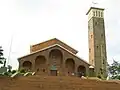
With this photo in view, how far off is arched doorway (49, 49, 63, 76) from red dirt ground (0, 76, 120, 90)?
15.8 meters

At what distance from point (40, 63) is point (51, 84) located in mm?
17239

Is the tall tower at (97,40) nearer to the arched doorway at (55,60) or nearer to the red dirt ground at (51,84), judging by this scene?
the arched doorway at (55,60)

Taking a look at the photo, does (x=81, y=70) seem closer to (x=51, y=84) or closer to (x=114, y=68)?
(x=114, y=68)

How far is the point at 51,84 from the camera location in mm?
18719

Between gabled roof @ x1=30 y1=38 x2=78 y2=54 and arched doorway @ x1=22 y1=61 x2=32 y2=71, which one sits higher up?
gabled roof @ x1=30 y1=38 x2=78 y2=54

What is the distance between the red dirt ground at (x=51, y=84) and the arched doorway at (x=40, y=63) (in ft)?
51.4

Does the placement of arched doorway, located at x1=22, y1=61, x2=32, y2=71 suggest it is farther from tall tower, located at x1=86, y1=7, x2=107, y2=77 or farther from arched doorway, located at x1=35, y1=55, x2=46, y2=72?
tall tower, located at x1=86, y1=7, x2=107, y2=77

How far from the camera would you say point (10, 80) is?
18047 millimetres

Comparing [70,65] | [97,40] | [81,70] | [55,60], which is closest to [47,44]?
[55,60]

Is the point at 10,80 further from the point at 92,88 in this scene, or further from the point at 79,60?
the point at 79,60

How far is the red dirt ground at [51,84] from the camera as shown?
17.8 meters

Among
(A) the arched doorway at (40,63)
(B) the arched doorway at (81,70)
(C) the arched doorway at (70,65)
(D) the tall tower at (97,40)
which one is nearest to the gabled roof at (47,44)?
(A) the arched doorway at (40,63)

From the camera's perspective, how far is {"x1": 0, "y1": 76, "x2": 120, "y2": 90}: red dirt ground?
17.8m

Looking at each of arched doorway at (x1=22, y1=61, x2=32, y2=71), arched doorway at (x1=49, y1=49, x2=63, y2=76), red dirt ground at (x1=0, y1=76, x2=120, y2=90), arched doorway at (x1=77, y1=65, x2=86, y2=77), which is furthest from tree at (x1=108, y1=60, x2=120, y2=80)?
red dirt ground at (x1=0, y1=76, x2=120, y2=90)
